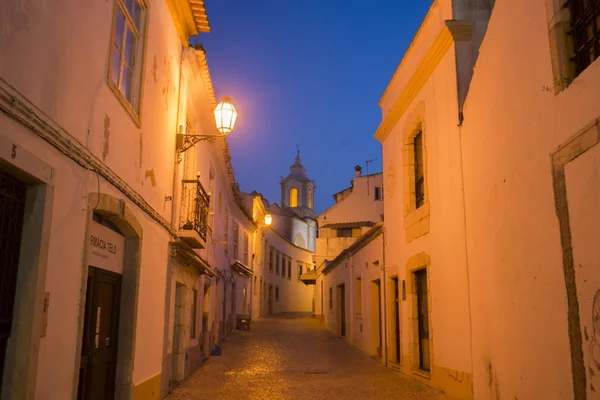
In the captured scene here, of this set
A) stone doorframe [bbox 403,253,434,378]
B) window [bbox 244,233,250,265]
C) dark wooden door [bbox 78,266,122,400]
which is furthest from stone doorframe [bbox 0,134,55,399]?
window [bbox 244,233,250,265]

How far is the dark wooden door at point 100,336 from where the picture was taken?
593 centimetres

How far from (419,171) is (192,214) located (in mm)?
4744

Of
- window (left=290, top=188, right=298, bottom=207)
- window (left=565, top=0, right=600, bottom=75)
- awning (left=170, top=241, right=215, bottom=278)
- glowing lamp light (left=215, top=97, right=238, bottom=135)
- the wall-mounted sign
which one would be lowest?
the wall-mounted sign

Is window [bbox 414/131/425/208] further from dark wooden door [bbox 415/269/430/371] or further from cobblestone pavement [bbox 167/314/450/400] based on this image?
cobblestone pavement [bbox 167/314/450/400]

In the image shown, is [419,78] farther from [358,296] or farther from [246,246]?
[246,246]

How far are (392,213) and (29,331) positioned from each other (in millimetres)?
9854

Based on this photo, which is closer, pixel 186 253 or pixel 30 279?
pixel 30 279

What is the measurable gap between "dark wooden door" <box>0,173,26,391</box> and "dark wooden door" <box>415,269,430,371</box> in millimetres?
8202

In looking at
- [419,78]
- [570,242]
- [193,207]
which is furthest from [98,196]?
[419,78]

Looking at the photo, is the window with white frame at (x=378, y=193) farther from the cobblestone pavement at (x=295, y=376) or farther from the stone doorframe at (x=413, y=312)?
the stone doorframe at (x=413, y=312)

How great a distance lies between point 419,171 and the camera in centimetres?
1166

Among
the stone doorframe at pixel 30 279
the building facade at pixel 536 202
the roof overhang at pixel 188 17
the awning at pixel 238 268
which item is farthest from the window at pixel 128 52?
the awning at pixel 238 268

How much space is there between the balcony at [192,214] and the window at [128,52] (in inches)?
116

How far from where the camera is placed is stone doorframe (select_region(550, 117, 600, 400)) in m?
4.80
